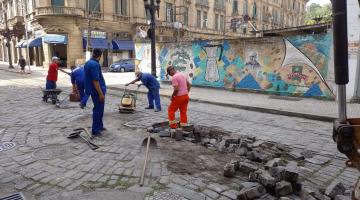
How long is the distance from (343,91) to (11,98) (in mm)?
12712

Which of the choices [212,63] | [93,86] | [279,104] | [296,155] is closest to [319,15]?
[212,63]

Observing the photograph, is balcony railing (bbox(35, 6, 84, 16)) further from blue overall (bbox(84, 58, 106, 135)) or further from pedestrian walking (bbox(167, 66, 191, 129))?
pedestrian walking (bbox(167, 66, 191, 129))

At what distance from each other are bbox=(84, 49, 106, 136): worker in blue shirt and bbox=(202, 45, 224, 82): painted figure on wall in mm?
8709

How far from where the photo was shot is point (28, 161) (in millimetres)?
5016

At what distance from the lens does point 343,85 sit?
2.19 m

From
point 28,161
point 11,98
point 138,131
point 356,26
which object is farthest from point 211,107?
point 11,98

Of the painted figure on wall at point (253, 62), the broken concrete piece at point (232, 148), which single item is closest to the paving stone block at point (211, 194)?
the broken concrete piece at point (232, 148)

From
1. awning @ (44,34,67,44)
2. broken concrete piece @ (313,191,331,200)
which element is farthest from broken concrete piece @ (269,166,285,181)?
awning @ (44,34,67,44)

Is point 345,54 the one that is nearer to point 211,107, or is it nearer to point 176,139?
point 176,139

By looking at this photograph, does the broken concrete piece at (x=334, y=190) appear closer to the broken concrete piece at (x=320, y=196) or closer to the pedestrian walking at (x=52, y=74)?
the broken concrete piece at (x=320, y=196)

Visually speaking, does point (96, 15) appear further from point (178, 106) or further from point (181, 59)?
point (178, 106)

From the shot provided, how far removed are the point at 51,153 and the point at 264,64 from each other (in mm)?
9816

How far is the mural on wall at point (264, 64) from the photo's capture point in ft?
37.1

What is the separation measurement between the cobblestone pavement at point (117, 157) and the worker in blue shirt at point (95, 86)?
348mm
